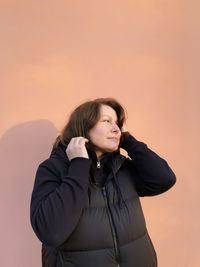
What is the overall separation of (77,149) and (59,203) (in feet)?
0.67

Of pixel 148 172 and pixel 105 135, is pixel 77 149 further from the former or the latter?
pixel 148 172

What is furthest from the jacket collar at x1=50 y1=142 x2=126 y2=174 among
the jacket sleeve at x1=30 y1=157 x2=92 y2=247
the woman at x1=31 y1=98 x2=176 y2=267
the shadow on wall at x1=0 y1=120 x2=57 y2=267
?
the shadow on wall at x1=0 y1=120 x2=57 y2=267

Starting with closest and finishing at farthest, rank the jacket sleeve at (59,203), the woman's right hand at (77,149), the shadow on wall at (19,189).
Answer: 1. the jacket sleeve at (59,203)
2. the woman's right hand at (77,149)
3. the shadow on wall at (19,189)

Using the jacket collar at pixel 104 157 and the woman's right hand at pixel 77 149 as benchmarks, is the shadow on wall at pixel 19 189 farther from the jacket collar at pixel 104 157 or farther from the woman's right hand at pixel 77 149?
the woman's right hand at pixel 77 149

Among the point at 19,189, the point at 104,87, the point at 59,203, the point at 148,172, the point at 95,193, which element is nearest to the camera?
the point at 59,203

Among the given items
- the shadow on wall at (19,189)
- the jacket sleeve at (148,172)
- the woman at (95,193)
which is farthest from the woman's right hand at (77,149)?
the shadow on wall at (19,189)

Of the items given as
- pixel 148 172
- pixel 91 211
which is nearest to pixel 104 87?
pixel 148 172

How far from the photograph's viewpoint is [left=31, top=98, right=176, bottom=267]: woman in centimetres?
91

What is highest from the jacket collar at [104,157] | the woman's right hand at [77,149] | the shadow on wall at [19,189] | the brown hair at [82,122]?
the brown hair at [82,122]

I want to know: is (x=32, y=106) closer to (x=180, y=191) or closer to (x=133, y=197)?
(x=133, y=197)

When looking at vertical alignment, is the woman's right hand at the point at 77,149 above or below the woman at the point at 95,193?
above

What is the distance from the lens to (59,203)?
0.90 metres

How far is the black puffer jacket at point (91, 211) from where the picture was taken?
2.97 ft

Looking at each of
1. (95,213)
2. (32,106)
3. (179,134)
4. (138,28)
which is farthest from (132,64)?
(95,213)
